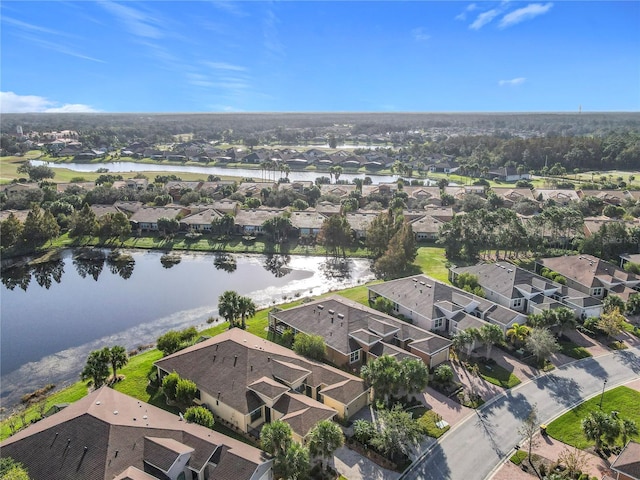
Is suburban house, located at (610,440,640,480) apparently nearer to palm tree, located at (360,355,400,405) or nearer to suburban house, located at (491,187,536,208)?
palm tree, located at (360,355,400,405)

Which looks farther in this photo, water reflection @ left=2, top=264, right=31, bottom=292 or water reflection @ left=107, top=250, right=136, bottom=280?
water reflection @ left=107, top=250, right=136, bottom=280

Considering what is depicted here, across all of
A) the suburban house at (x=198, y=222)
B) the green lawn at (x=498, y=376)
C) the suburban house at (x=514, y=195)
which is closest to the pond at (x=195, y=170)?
the suburban house at (x=514, y=195)

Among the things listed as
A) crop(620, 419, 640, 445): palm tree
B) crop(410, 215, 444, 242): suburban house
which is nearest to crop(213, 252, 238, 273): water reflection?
crop(410, 215, 444, 242): suburban house

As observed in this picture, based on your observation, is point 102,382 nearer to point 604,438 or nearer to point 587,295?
point 604,438

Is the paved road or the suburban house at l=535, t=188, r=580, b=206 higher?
the suburban house at l=535, t=188, r=580, b=206

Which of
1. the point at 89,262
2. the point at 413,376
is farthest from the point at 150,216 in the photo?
the point at 413,376

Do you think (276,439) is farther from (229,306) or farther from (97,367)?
(229,306)
